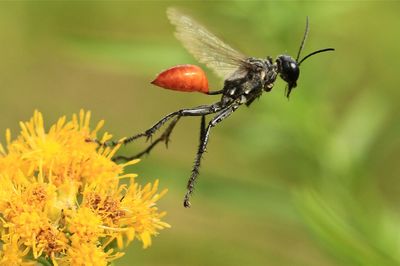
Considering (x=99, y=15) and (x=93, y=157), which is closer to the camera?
(x=93, y=157)

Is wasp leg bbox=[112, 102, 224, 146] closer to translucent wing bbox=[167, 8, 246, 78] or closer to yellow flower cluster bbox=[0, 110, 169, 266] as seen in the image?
translucent wing bbox=[167, 8, 246, 78]

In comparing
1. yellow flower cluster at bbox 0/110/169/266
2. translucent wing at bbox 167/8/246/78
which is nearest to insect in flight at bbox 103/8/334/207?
translucent wing at bbox 167/8/246/78

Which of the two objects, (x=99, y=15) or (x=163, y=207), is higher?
(x=99, y=15)

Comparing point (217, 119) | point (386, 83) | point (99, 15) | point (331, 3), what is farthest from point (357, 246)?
point (99, 15)

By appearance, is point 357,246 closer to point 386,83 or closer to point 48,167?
point 48,167

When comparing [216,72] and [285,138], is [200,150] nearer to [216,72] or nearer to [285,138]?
[216,72]

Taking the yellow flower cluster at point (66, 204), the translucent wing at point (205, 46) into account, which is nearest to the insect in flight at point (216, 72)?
the translucent wing at point (205, 46)

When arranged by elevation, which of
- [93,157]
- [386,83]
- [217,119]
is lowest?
[93,157]

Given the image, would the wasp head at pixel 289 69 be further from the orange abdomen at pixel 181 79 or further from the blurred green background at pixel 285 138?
the orange abdomen at pixel 181 79
